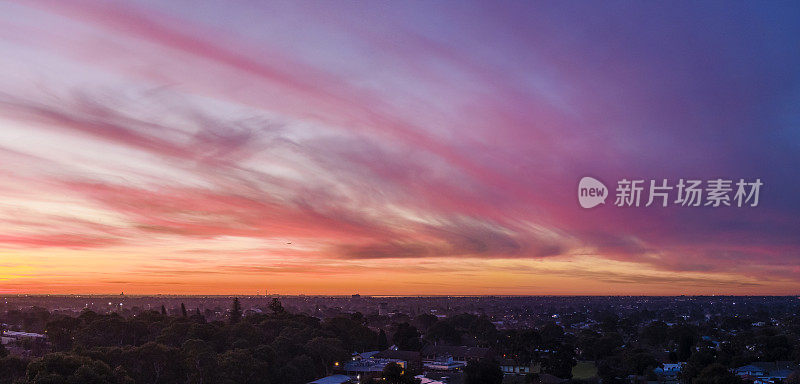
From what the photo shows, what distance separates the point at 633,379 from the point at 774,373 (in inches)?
769

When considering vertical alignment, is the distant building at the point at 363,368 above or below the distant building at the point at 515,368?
above

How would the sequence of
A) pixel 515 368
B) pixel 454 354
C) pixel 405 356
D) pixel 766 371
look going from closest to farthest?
1. pixel 766 371
2. pixel 405 356
3. pixel 515 368
4. pixel 454 354

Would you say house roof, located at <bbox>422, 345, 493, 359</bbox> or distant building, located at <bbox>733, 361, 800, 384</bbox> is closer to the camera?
distant building, located at <bbox>733, 361, 800, 384</bbox>

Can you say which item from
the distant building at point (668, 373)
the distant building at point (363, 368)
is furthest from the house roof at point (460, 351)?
the distant building at point (668, 373)

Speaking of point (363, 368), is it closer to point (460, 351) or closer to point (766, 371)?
point (460, 351)

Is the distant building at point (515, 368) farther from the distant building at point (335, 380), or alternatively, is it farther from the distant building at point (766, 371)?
the distant building at point (335, 380)

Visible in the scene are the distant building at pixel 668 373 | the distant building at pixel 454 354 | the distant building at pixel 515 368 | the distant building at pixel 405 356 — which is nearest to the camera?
the distant building at pixel 668 373

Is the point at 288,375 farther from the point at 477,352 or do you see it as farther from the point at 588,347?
the point at 588,347

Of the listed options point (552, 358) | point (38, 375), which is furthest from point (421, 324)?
point (38, 375)

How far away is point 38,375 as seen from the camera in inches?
1582

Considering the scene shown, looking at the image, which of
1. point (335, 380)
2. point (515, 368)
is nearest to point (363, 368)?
point (335, 380)

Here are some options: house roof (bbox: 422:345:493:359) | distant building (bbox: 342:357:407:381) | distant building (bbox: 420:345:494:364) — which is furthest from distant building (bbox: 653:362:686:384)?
distant building (bbox: 342:357:407:381)

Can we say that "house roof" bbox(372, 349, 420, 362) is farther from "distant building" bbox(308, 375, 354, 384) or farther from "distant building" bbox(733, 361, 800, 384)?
"distant building" bbox(733, 361, 800, 384)

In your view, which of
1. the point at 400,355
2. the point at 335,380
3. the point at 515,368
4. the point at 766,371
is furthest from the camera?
the point at 515,368
